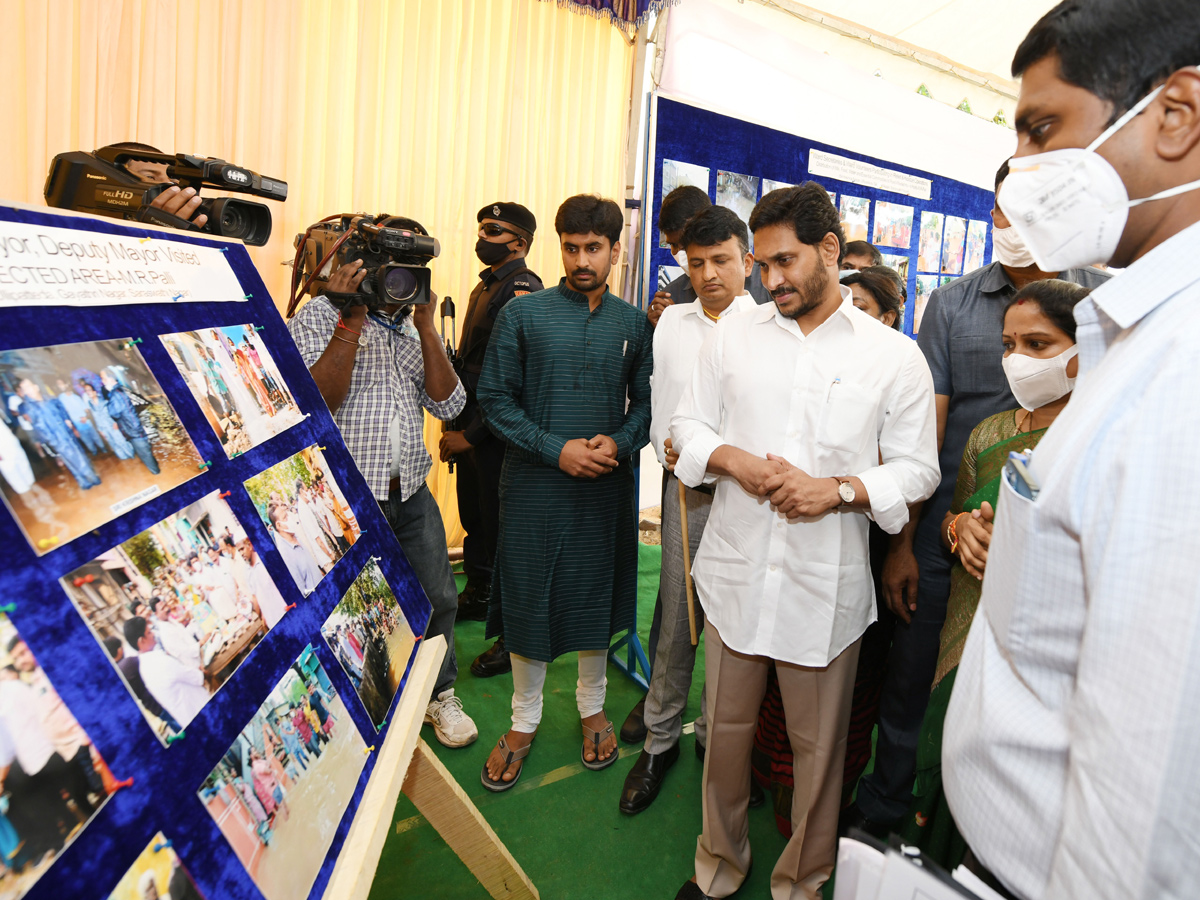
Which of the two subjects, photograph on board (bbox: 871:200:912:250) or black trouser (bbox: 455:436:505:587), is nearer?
black trouser (bbox: 455:436:505:587)

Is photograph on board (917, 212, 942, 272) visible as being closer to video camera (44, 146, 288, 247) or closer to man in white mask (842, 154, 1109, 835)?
man in white mask (842, 154, 1109, 835)

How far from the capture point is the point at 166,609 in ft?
2.19

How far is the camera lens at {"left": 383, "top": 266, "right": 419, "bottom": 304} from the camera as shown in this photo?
161cm

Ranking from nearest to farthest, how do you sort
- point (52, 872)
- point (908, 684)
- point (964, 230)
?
point (52, 872) → point (908, 684) → point (964, 230)

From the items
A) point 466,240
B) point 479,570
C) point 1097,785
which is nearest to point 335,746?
point 1097,785

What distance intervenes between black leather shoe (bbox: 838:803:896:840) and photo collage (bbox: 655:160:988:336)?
9.02 ft

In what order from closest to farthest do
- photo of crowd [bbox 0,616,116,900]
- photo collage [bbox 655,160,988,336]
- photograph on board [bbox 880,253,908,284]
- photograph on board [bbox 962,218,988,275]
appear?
photo of crowd [bbox 0,616,116,900]
photo collage [bbox 655,160,988,336]
photograph on board [bbox 880,253,908,284]
photograph on board [bbox 962,218,988,275]

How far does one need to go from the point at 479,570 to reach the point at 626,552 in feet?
3.83

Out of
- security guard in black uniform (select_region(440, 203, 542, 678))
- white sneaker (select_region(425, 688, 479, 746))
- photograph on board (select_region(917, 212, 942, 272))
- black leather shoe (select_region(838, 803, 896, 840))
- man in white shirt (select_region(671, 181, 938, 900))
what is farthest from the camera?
photograph on board (select_region(917, 212, 942, 272))

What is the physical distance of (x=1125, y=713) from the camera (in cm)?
52

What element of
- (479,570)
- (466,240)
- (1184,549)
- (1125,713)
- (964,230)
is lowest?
(479,570)

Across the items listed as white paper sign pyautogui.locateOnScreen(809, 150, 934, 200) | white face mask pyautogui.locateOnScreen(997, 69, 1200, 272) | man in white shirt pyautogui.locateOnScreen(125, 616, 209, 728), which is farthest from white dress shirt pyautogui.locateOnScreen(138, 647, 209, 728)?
white paper sign pyautogui.locateOnScreen(809, 150, 934, 200)

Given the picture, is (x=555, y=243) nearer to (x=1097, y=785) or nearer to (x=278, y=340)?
(x=278, y=340)

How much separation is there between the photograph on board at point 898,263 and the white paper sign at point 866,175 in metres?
0.43
